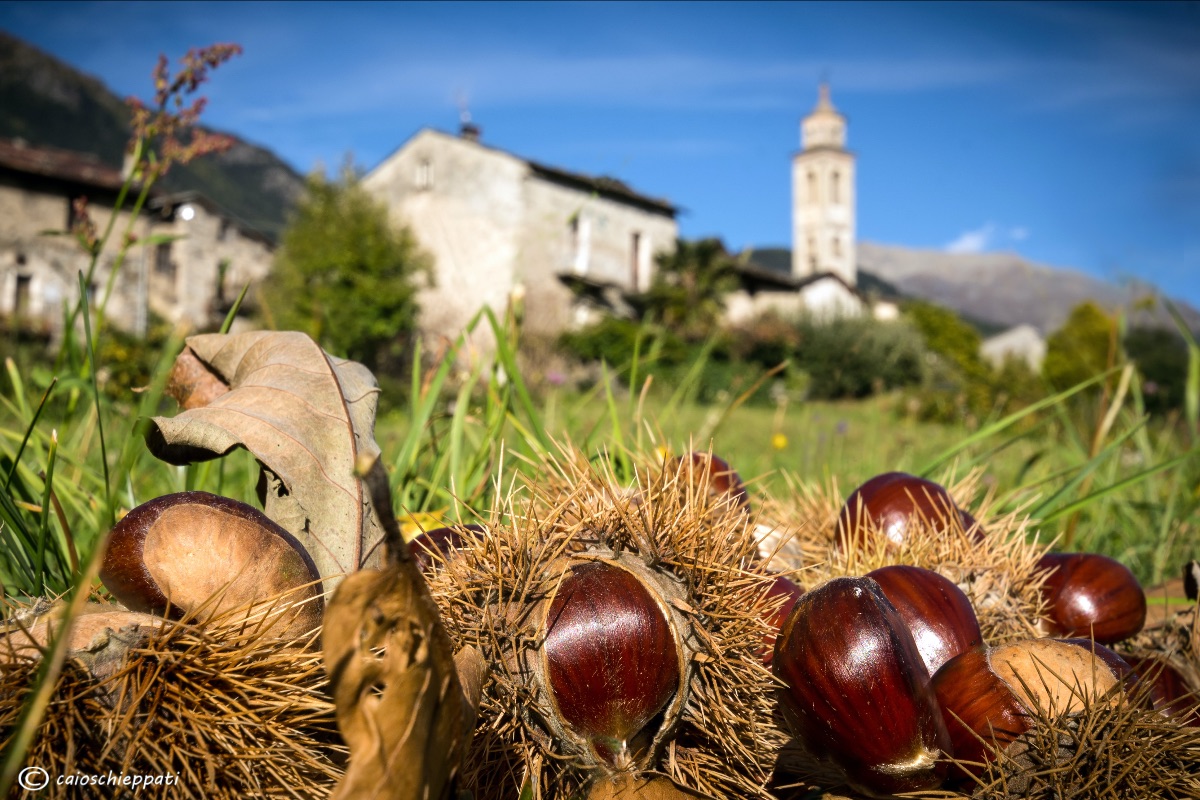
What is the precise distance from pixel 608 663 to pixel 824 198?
205 ft

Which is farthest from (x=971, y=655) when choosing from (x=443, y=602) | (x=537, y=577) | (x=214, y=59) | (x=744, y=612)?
(x=214, y=59)

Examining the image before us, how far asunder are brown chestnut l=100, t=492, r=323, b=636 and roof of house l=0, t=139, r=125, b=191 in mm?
29131

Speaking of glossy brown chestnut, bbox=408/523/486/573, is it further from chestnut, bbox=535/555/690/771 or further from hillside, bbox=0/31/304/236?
hillside, bbox=0/31/304/236

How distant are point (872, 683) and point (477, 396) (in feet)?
7.97

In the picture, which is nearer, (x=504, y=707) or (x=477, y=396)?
(x=504, y=707)

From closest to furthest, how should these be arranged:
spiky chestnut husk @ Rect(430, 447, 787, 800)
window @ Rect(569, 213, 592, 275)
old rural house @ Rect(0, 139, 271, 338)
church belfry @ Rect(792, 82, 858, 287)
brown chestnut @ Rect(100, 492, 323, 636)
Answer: brown chestnut @ Rect(100, 492, 323, 636), spiky chestnut husk @ Rect(430, 447, 787, 800), old rural house @ Rect(0, 139, 271, 338), window @ Rect(569, 213, 592, 275), church belfry @ Rect(792, 82, 858, 287)

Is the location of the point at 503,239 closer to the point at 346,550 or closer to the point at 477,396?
the point at 477,396

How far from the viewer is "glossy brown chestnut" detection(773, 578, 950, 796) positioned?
89 centimetres

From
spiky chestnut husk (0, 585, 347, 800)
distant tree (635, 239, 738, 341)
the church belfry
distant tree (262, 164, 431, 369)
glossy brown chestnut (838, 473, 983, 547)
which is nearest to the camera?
spiky chestnut husk (0, 585, 347, 800)

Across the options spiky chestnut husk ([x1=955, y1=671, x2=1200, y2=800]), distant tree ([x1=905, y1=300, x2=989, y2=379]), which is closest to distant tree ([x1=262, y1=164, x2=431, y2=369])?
spiky chestnut husk ([x1=955, y1=671, x2=1200, y2=800])

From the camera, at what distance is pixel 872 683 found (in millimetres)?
895

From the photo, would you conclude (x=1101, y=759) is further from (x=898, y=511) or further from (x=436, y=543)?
(x=436, y=543)

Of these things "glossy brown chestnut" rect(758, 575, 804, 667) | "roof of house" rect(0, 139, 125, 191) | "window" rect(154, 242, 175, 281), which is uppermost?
"roof of house" rect(0, 139, 125, 191)

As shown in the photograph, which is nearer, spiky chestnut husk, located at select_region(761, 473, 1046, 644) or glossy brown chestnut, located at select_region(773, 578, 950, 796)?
glossy brown chestnut, located at select_region(773, 578, 950, 796)
